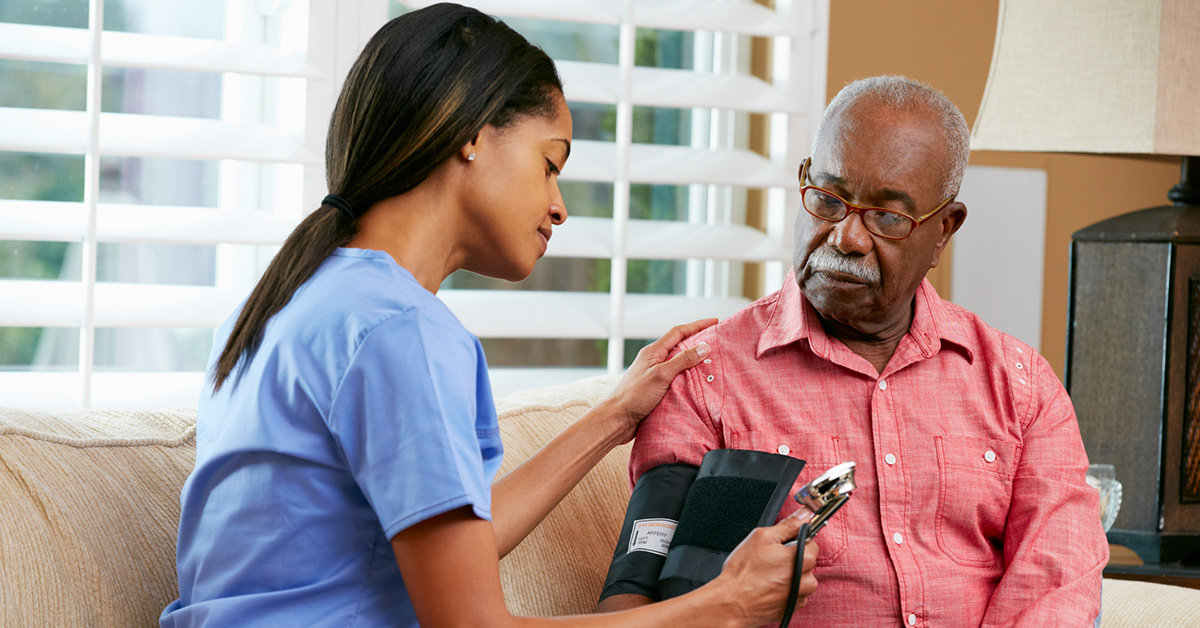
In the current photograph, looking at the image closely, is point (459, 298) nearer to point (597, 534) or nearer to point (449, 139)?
point (597, 534)

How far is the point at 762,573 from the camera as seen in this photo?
1079 mm

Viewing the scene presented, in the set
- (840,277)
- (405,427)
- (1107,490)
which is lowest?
(1107,490)

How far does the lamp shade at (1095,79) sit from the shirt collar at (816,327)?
435 millimetres

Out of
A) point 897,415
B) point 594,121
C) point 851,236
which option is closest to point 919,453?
point 897,415

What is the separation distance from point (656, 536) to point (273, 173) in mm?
1143

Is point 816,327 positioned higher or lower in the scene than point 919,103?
lower

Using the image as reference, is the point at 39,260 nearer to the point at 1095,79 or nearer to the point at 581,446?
the point at 581,446

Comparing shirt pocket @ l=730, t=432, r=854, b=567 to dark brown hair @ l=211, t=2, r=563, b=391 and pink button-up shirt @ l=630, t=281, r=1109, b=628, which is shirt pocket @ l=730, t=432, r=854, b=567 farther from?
dark brown hair @ l=211, t=2, r=563, b=391

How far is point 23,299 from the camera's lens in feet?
5.66

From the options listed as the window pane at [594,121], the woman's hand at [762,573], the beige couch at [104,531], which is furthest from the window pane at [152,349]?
the woman's hand at [762,573]

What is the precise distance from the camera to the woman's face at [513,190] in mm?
1041

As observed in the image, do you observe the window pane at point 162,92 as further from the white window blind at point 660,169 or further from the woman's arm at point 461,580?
the woman's arm at point 461,580

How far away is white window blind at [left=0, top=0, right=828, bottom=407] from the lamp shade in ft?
1.60

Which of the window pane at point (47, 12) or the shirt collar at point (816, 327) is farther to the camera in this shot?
the window pane at point (47, 12)
